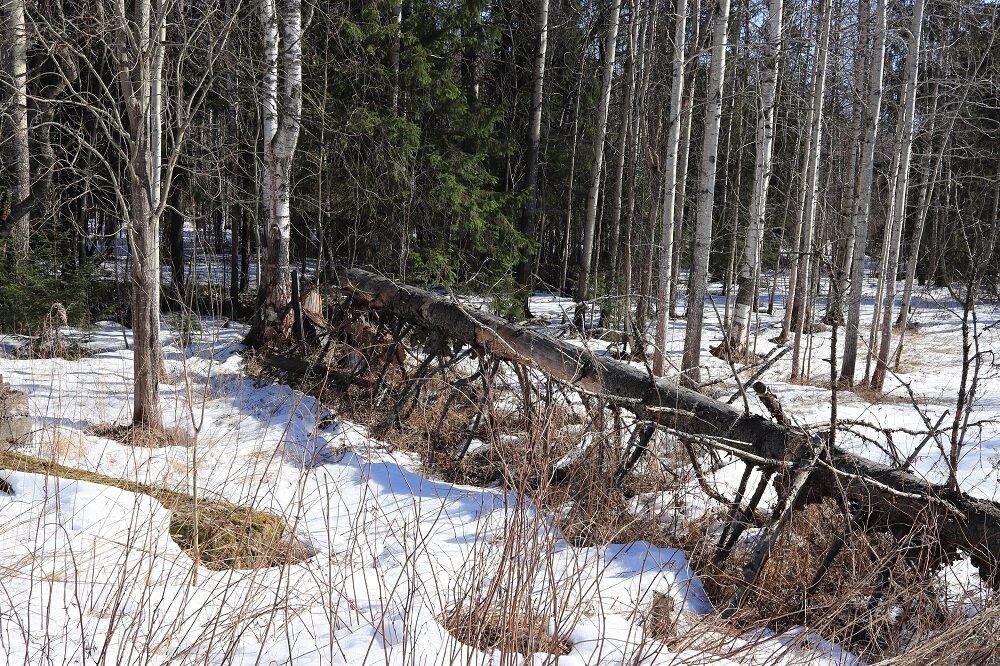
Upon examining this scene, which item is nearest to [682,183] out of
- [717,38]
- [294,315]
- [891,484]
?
[717,38]

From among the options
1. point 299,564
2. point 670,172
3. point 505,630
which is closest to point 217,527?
point 299,564

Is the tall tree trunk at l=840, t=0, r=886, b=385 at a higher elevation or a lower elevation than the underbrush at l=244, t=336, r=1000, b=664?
higher

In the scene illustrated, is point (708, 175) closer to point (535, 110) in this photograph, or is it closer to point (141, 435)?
point (535, 110)

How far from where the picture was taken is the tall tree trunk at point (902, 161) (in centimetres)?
1041

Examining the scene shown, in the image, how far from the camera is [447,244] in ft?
42.7

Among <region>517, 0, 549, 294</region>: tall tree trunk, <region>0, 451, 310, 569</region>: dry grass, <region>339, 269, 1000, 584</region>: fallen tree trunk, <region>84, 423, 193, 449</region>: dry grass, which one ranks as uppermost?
<region>517, 0, 549, 294</region>: tall tree trunk

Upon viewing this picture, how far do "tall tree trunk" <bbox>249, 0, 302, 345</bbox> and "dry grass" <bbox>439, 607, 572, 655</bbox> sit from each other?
6459mm

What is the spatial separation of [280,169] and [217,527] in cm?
606

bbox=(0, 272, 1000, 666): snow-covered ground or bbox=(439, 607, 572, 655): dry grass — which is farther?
bbox=(0, 272, 1000, 666): snow-covered ground

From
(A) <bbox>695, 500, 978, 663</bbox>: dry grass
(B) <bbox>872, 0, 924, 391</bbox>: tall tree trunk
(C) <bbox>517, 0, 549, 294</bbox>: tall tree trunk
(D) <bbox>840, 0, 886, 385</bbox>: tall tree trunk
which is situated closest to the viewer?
(A) <bbox>695, 500, 978, 663</bbox>: dry grass

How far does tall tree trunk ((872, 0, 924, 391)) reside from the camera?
10.4m

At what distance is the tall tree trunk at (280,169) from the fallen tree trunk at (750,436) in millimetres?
2624

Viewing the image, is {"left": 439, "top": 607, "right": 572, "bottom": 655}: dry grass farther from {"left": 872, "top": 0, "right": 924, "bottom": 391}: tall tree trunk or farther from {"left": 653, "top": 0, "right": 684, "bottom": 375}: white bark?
{"left": 872, "top": 0, "right": 924, "bottom": 391}: tall tree trunk

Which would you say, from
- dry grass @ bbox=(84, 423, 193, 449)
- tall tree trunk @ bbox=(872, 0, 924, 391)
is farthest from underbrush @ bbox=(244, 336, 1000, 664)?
tall tree trunk @ bbox=(872, 0, 924, 391)
